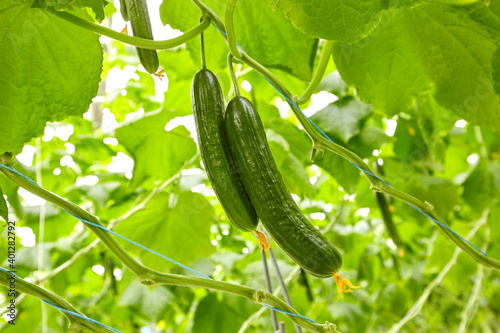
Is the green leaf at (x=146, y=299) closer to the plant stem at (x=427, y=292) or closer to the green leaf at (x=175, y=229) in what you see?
the green leaf at (x=175, y=229)

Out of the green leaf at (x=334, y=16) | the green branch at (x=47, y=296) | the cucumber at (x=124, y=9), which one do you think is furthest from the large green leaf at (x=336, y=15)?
the green branch at (x=47, y=296)

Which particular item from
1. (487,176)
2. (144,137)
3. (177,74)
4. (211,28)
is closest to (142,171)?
(144,137)

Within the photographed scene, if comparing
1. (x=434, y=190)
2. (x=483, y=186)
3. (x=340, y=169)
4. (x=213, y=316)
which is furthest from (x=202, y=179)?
(x=483, y=186)

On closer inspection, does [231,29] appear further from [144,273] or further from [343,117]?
[343,117]

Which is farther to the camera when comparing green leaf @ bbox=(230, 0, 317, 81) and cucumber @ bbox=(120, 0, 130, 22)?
green leaf @ bbox=(230, 0, 317, 81)

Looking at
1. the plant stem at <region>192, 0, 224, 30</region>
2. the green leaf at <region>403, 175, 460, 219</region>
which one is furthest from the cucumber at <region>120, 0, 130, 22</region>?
the green leaf at <region>403, 175, 460, 219</region>

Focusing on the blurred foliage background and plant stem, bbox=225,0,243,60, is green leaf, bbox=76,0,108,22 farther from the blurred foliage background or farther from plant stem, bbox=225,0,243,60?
the blurred foliage background
